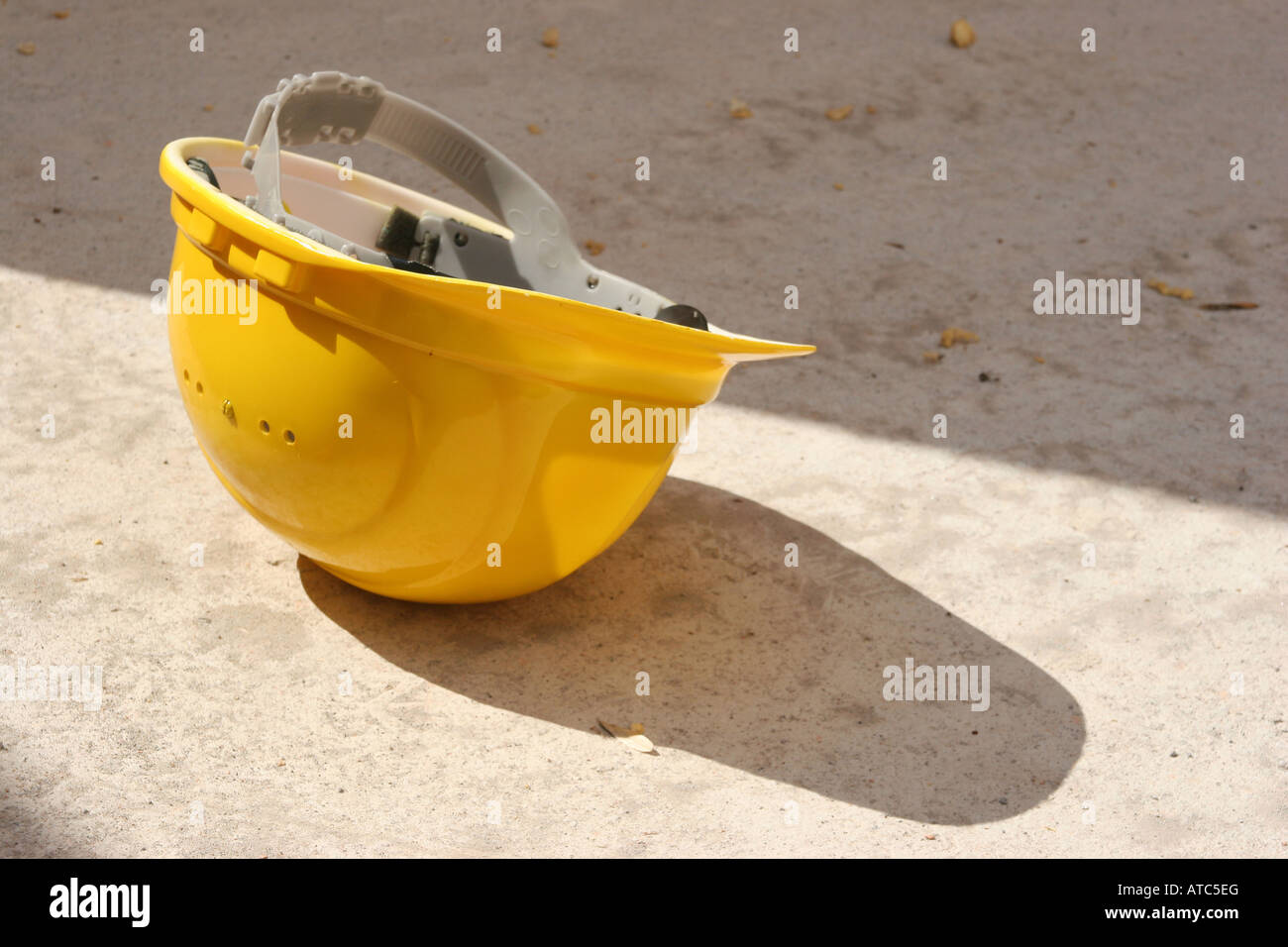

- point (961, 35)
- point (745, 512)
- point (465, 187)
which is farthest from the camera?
point (961, 35)

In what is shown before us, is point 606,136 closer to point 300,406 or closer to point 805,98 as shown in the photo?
point 805,98

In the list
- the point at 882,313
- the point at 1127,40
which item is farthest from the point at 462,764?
the point at 1127,40

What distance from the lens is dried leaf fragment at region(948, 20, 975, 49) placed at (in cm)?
616

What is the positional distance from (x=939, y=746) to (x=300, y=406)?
129 cm

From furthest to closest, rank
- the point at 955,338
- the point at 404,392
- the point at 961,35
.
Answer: the point at 961,35 < the point at 955,338 < the point at 404,392

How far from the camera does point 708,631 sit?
2875 mm

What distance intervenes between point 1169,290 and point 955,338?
2.82 feet

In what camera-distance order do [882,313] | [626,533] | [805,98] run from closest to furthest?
[626,533] < [882,313] < [805,98]

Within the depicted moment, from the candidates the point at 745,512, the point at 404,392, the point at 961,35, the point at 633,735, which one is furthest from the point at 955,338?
the point at 961,35

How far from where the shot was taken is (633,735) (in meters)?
2.55

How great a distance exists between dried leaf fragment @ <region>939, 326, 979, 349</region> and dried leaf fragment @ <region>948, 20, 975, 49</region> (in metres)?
2.48

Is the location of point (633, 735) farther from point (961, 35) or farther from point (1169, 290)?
point (961, 35)

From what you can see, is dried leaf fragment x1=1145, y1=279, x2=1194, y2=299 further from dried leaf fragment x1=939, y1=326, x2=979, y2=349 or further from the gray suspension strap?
the gray suspension strap

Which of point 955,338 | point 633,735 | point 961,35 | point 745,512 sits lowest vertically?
point 633,735
